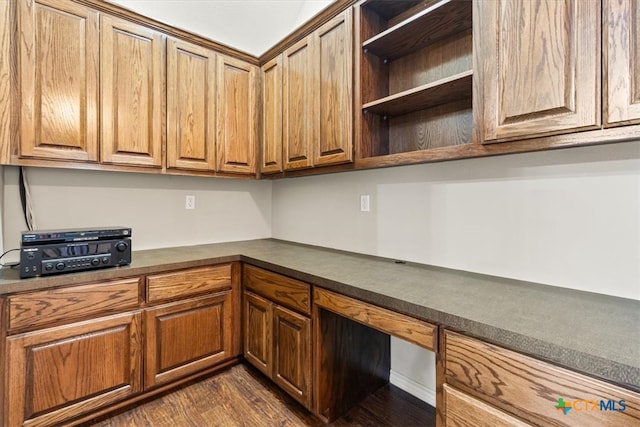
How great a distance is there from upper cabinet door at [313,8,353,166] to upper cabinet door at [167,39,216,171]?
85 centimetres

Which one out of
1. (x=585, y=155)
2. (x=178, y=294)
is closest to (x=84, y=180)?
(x=178, y=294)

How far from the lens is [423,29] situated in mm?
1569

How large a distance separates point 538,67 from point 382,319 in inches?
43.5

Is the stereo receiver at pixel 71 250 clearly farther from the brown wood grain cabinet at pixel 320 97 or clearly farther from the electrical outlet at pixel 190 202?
the brown wood grain cabinet at pixel 320 97

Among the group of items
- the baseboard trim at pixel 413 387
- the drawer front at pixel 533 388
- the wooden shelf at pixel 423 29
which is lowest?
the baseboard trim at pixel 413 387

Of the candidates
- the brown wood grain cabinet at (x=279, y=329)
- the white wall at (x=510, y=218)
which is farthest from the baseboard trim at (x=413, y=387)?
the brown wood grain cabinet at (x=279, y=329)

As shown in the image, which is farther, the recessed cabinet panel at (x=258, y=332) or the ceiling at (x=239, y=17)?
the ceiling at (x=239, y=17)

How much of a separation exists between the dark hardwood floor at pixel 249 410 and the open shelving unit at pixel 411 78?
142 centimetres

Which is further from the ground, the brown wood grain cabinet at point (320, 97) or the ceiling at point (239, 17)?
the ceiling at point (239, 17)

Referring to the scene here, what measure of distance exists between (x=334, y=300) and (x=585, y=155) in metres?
1.24

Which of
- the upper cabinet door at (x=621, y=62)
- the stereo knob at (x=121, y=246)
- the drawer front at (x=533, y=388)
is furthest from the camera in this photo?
the stereo knob at (x=121, y=246)

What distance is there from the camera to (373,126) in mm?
1822

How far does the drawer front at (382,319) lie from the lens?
1.12 meters

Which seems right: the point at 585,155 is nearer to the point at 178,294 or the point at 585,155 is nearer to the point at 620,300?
the point at 620,300
